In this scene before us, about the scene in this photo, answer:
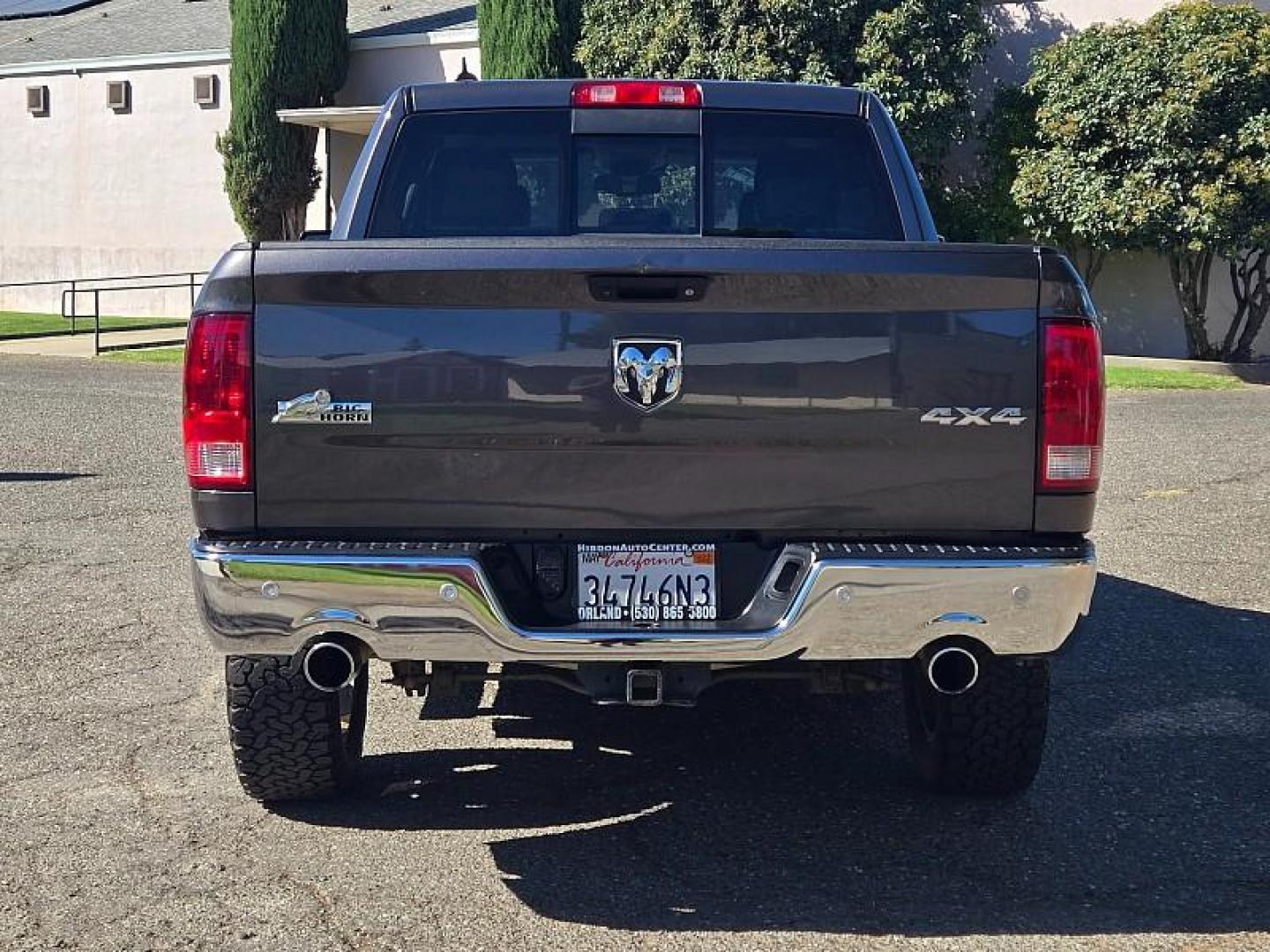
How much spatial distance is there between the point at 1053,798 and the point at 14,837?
Result: 2.91 m

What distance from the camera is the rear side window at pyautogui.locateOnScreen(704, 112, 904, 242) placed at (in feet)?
19.2

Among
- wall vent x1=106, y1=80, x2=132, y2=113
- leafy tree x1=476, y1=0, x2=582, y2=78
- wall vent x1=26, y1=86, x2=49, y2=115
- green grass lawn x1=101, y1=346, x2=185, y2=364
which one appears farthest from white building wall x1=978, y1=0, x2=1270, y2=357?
wall vent x1=26, y1=86, x2=49, y2=115

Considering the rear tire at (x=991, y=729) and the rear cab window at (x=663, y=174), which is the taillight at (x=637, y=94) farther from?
the rear tire at (x=991, y=729)

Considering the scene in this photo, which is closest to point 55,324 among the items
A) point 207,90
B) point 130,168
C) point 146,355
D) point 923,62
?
point 130,168

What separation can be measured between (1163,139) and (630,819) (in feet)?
60.1

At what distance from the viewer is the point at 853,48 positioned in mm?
24281

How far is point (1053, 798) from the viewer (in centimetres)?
511

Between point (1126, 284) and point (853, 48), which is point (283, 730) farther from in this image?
point (1126, 284)

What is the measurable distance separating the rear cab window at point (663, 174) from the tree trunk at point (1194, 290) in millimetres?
18123

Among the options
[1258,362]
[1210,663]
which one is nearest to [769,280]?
[1210,663]

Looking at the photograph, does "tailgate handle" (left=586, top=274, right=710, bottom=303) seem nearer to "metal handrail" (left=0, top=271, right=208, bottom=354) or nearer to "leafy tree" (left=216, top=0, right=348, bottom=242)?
"metal handrail" (left=0, top=271, right=208, bottom=354)

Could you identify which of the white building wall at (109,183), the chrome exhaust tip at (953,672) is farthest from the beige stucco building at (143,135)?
the chrome exhaust tip at (953,672)

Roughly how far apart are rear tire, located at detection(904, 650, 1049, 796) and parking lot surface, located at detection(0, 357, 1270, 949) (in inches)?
4.0

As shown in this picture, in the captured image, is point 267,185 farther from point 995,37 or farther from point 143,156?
point 995,37
